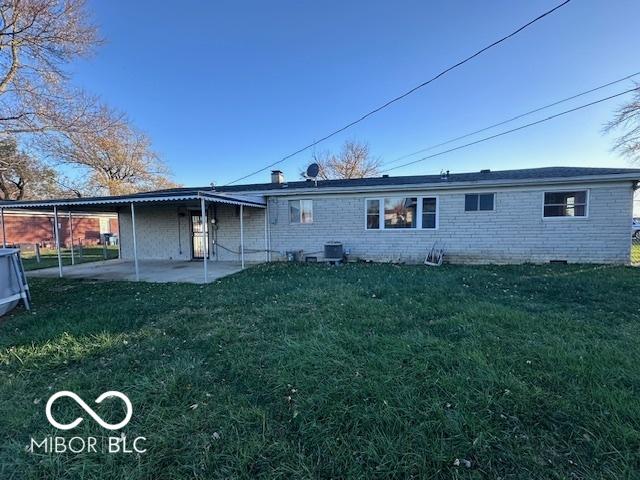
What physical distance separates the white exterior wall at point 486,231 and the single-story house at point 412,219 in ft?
0.10

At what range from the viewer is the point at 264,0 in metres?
9.75

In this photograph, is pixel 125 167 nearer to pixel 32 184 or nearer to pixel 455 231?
pixel 32 184

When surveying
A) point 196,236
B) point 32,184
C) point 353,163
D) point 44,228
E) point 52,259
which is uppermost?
point 353,163

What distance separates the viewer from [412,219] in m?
10.2

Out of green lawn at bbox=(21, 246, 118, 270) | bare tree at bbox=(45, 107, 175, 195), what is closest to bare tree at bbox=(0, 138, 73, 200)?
bare tree at bbox=(45, 107, 175, 195)

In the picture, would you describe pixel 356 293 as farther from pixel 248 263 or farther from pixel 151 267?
pixel 151 267

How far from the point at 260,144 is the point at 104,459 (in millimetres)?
21815

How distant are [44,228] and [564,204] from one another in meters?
33.0

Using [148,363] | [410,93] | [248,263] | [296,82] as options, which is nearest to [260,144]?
[296,82]

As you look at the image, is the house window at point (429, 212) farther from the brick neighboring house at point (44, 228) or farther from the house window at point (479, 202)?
the brick neighboring house at point (44, 228)

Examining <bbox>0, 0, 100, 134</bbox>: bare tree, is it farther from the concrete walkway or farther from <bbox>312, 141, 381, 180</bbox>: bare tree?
<bbox>312, 141, 381, 180</bbox>: bare tree

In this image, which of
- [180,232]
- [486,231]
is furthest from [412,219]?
[180,232]

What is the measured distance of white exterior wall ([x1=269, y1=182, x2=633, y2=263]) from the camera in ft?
28.3

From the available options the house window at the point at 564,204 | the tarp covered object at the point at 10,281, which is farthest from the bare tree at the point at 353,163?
the tarp covered object at the point at 10,281
